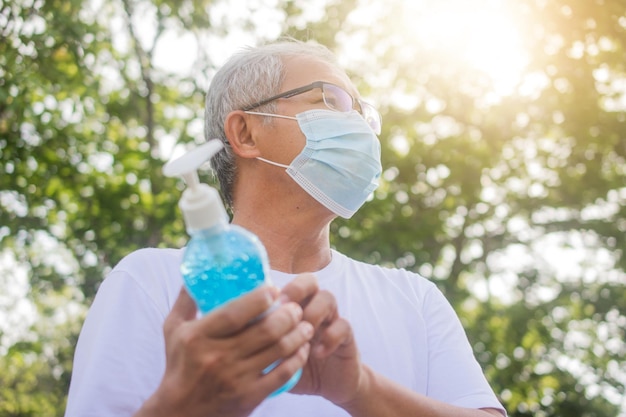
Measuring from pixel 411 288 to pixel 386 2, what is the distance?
9.22 meters

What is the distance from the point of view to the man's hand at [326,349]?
4.44 feet

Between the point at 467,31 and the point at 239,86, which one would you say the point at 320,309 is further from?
the point at 467,31

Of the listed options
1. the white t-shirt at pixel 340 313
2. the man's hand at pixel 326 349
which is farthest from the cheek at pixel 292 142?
the man's hand at pixel 326 349

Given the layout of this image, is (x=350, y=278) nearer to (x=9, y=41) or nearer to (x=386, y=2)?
(x=9, y=41)

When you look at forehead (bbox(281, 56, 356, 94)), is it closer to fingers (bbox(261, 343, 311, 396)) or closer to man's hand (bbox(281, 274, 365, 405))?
man's hand (bbox(281, 274, 365, 405))

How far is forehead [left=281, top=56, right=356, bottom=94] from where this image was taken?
2654mm

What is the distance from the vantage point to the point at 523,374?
1366 cm

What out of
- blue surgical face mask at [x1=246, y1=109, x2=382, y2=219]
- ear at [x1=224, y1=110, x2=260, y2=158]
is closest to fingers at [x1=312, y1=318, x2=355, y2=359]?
blue surgical face mask at [x1=246, y1=109, x2=382, y2=219]

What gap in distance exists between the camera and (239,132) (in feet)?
8.86

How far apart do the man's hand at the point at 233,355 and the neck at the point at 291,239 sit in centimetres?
110

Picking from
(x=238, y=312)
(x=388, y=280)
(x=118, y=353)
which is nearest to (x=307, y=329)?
(x=238, y=312)

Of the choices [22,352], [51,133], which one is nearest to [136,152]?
[51,133]

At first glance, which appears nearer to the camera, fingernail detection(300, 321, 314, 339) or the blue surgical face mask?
fingernail detection(300, 321, 314, 339)

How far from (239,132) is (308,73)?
→ 1.02 feet
